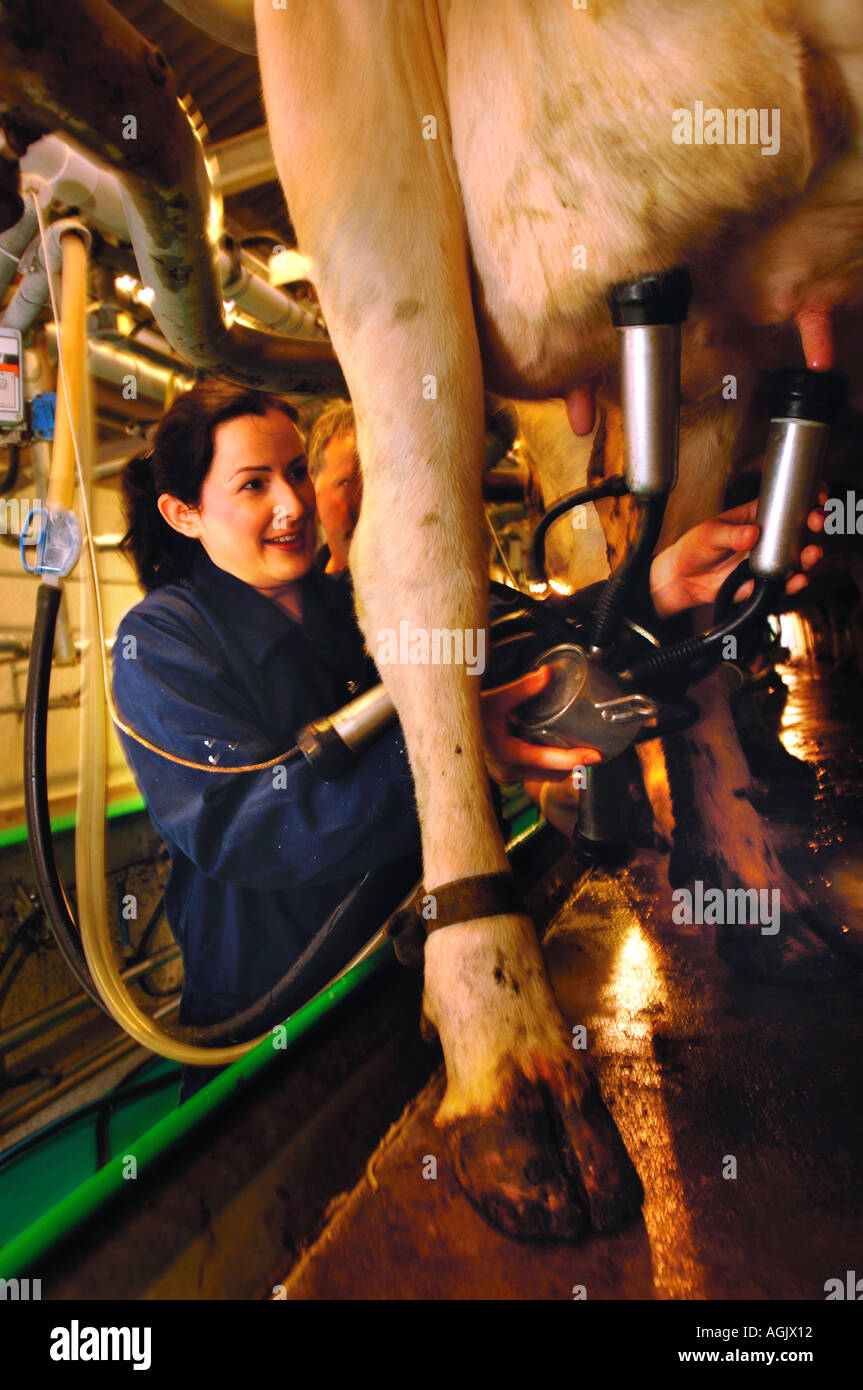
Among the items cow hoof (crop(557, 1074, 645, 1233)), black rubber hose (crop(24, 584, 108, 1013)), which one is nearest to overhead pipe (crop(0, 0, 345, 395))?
black rubber hose (crop(24, 584, 108, 1013))

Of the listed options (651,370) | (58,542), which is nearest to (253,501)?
(58,542)

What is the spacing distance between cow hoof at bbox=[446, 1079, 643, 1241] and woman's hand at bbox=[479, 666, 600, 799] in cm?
31

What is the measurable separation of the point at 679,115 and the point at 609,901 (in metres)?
1.00

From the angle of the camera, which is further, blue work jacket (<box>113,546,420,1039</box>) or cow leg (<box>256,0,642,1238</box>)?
blue work jacket (<box>113,546,420,1039</box>)

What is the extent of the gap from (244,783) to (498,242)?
0.66m

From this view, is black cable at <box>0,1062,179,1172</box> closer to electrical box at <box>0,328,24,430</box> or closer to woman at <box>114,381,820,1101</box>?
woman at <box>114,381,820,1101</box>

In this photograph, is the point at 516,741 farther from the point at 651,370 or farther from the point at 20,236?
the point at 20,236

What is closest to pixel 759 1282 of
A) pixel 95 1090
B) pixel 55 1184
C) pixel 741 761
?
pixel 741 761

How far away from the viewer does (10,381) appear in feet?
3.43

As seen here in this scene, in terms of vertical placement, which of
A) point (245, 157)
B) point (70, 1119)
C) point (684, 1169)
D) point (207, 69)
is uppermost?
point (207, 69)

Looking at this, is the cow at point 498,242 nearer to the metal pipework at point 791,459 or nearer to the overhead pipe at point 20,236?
the metal pipework at point 791,459

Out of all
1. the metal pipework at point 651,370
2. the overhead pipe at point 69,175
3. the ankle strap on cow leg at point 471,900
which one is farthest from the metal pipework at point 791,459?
the overhead pipe at point 69,175

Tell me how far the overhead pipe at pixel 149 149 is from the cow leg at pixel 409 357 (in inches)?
5.2

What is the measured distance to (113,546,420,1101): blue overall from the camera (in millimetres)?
874
